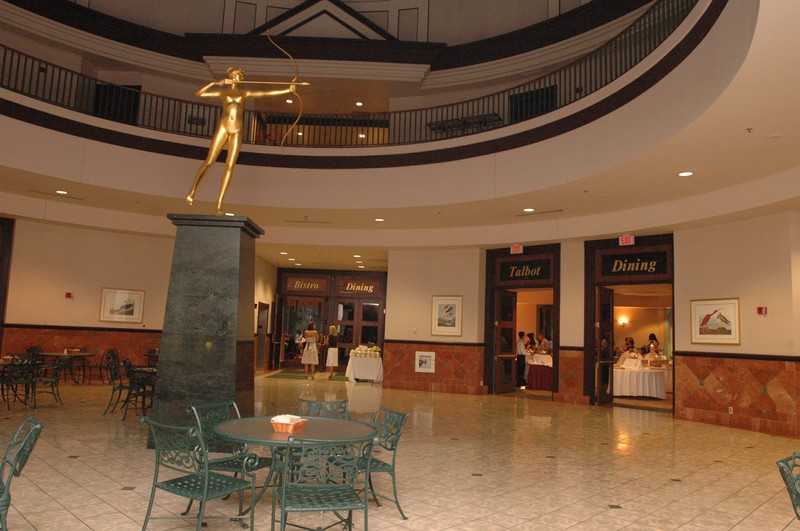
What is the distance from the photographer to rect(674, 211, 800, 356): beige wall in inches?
367

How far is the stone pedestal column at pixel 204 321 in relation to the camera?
6555 mm

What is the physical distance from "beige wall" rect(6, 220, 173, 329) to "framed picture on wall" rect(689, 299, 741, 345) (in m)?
11.7

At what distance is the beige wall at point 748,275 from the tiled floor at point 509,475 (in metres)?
1.52

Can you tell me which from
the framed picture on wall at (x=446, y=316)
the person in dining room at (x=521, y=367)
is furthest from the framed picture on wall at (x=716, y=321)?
the person in dining room at (x=521, y=367)

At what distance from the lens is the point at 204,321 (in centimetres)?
666

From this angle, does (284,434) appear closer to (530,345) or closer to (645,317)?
(530,345)

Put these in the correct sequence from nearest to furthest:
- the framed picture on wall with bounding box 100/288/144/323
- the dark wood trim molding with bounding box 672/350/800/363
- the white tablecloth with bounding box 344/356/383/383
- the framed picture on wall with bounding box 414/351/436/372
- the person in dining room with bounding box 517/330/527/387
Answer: the dark wood trim molding with bounding box 672/350/800/363
the framed picture on wall with bounding box 100/288/144/323
the framed picture on wall with bounding box 414/351/436/372
the white tablecloth with bounding box 344/356/383/383
the person in dining room with bounding box 517/330/527/387

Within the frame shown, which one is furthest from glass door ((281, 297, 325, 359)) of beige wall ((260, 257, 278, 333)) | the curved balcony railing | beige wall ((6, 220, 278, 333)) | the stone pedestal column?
the stone pedestal column

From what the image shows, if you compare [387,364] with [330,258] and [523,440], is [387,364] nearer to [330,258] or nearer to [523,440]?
[330,258]

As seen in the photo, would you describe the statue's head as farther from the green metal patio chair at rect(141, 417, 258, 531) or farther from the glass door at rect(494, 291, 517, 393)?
the glass door at rect(494, 291, 517, 393)

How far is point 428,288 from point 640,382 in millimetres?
5286

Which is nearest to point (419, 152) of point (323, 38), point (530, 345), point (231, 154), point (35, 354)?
point (323, 38)

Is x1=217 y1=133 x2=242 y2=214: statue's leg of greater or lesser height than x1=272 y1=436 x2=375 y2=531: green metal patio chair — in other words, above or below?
above

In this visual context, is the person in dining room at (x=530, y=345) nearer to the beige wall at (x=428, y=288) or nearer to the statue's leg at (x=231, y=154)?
the beige wall at (x=428, y=288)
